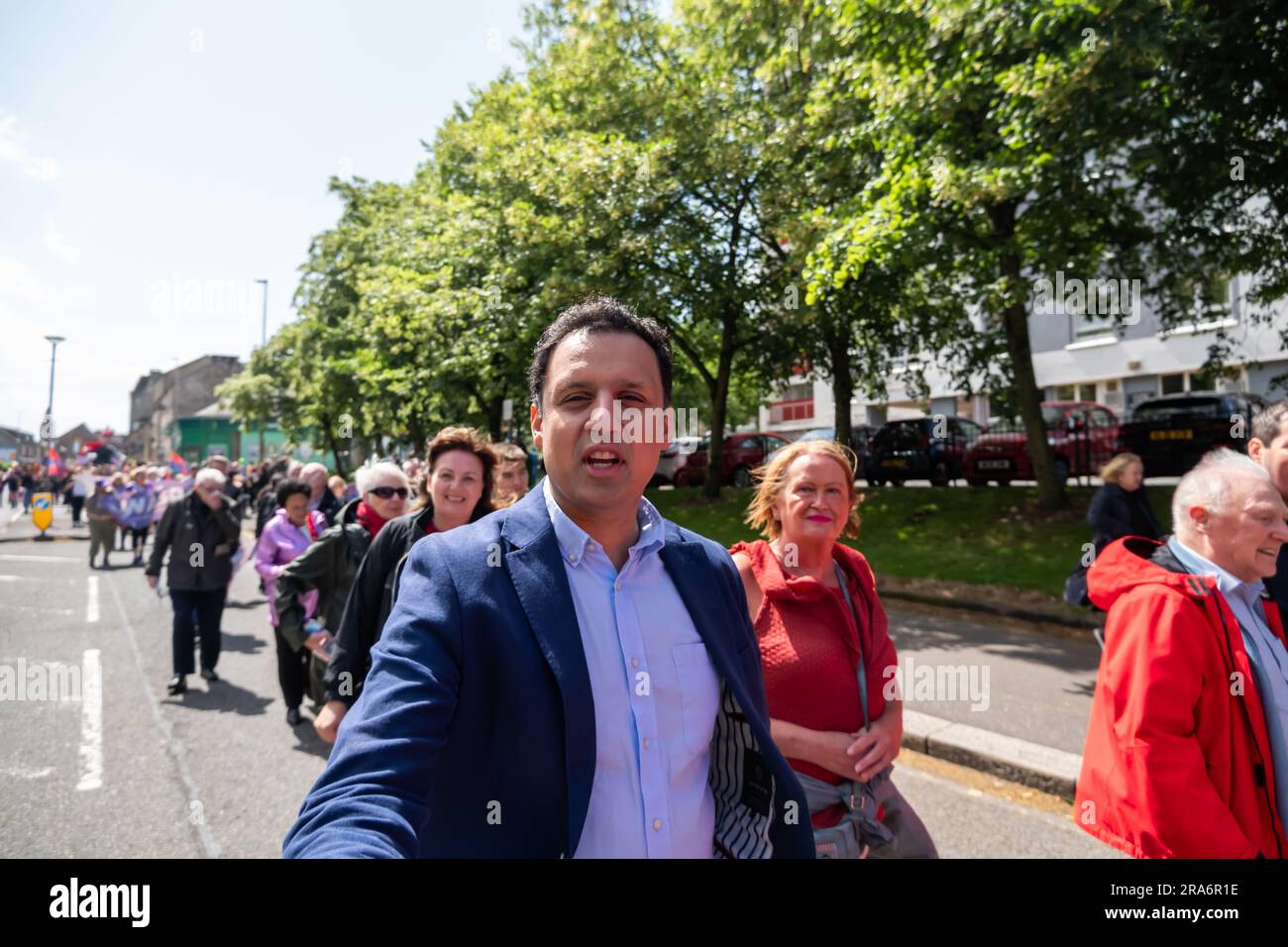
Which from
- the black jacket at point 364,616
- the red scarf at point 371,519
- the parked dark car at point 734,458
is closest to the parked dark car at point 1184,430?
the parked dark car at point 734,458

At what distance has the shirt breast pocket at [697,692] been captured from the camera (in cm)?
146

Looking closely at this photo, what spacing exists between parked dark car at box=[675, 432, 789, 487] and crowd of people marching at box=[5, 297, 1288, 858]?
2124 cm

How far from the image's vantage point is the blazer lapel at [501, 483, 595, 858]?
4.15 feet

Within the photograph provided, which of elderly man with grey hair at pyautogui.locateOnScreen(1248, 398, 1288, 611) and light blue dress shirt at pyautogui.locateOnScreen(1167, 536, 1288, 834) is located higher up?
elderly man with grey hair at pyautogui.locateOnScreen(1248, 398, 1288, 611)

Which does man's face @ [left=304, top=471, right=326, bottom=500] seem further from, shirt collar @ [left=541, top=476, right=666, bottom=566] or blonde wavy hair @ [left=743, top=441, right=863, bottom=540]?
shirt collar @ [left=541, top=476, right=666, bottom=566]

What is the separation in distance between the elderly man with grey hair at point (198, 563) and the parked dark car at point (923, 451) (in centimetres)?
1640

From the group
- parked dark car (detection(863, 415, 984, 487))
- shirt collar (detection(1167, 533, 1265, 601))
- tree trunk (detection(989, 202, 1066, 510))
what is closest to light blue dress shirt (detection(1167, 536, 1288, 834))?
shirt collar (detection(1167, 533, 1265, 601))

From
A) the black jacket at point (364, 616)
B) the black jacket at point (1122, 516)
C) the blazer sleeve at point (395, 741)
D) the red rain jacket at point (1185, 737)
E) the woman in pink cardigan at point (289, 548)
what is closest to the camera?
the blazer sleeve at point (395, 741)

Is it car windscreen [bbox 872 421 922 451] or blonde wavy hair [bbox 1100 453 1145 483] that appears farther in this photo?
car windscreen [bbox 872 421 922 451]

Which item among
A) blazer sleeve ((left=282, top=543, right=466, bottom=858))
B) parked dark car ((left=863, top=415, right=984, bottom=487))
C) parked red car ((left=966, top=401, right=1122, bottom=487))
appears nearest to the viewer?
blazer sleeve ((left=282, top=543, right=466, bottom=858))

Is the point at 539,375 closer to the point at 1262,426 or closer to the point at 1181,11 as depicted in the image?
the point at 1262,426

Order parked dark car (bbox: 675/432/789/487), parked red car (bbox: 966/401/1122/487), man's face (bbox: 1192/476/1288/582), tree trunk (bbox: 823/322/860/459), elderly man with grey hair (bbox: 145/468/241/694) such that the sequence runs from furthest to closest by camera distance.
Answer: parked dark car (bbox: 675/432/789/487), parked red car (bbox: 966/401/1122/487), tree trunk (bbox: 823/322/860/459), elderly man with grey hair (bbox: 145/468/241/694), man's face (bbox: 1192/476/1288/582)

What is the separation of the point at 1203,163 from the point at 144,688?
13.2 m

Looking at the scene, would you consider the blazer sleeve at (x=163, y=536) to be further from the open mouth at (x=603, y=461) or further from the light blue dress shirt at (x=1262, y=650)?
the light blue dress shirt at (x=1262, y=650)
